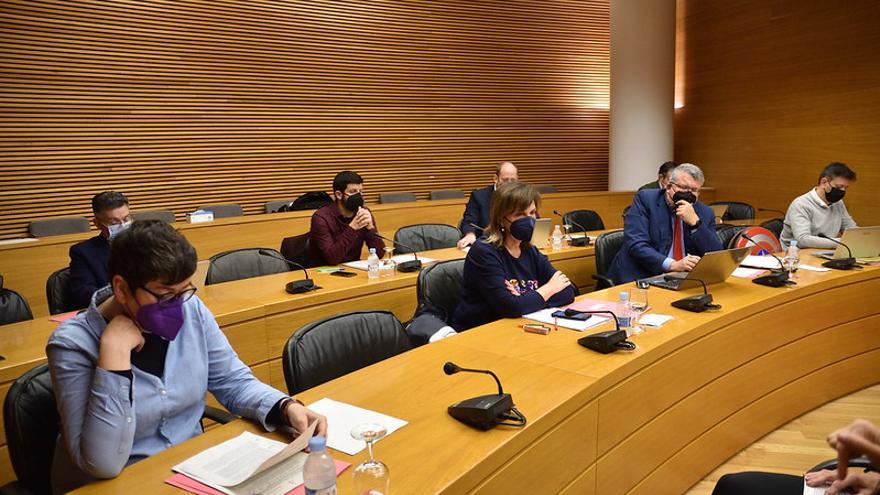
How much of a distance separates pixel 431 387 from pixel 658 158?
273 inches

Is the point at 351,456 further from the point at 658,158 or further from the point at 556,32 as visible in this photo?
the point at 556,32

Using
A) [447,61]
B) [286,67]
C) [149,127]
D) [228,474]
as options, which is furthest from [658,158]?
[228,474]

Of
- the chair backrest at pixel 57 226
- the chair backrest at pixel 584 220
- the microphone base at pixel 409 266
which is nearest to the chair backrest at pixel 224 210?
the chair backrest at pixel 57 226

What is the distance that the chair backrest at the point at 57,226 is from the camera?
17.9ft

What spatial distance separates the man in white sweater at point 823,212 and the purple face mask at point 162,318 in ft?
15.5

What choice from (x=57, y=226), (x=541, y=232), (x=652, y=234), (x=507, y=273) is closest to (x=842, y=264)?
(x=652, y=234)

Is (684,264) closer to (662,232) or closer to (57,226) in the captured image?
(662,232)

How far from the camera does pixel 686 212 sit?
3785 mm

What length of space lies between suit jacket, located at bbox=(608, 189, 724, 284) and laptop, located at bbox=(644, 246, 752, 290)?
0.47 metres

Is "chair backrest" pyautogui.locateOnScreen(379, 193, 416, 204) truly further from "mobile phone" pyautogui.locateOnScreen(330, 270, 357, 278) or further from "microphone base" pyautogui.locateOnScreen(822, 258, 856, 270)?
"microphone base" pyautogui.locateOnScreen(822, 258, 856, 270)

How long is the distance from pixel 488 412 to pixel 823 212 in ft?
14.1

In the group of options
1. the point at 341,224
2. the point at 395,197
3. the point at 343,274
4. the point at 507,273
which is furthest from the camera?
the point at 395,197

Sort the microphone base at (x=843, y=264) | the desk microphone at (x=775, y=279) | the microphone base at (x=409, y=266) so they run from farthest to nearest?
the microphone base at (x=409, y=266)
the microphone base at (x=843, y=264)
the desk microphone at (x=775, y=279)

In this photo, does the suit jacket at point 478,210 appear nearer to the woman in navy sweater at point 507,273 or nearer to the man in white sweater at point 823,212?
the woman in navy sweater at point 507,273
